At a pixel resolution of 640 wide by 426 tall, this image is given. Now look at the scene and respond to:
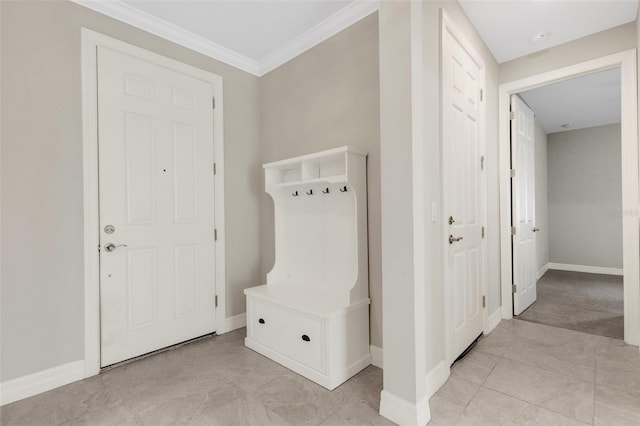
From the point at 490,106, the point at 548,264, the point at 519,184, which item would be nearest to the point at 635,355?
the point at 519,184

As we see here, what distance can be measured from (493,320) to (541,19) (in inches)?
102

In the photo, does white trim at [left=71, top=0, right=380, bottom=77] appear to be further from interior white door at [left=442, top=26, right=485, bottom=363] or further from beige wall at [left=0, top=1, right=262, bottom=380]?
interior white door at [left=442, top=26, right=485, bottom=363]

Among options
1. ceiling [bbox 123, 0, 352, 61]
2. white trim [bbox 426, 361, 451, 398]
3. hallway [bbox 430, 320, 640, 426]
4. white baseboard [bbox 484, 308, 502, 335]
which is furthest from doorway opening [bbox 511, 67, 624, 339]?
ceiling [bbox 123, 0, 352, 61]

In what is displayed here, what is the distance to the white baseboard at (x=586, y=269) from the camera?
5242mm

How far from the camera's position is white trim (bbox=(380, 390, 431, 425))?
1557 millimetres

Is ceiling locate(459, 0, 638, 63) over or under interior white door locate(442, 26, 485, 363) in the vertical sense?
over

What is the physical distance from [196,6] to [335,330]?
258cm

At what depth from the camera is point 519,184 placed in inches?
129

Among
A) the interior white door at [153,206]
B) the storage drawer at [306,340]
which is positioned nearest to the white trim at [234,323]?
the interior white door at [153,206]

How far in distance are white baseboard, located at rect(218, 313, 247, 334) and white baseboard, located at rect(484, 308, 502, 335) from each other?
2.26m

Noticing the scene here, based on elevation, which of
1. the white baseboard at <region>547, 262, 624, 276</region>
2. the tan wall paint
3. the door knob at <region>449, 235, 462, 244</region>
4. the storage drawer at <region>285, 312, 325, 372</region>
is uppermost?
the tan wall paint

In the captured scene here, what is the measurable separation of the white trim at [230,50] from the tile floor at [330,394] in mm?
2632

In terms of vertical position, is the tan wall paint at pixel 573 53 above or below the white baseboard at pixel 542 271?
above

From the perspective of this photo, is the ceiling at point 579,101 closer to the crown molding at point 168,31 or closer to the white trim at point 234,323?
the crown molding at point 168,31
